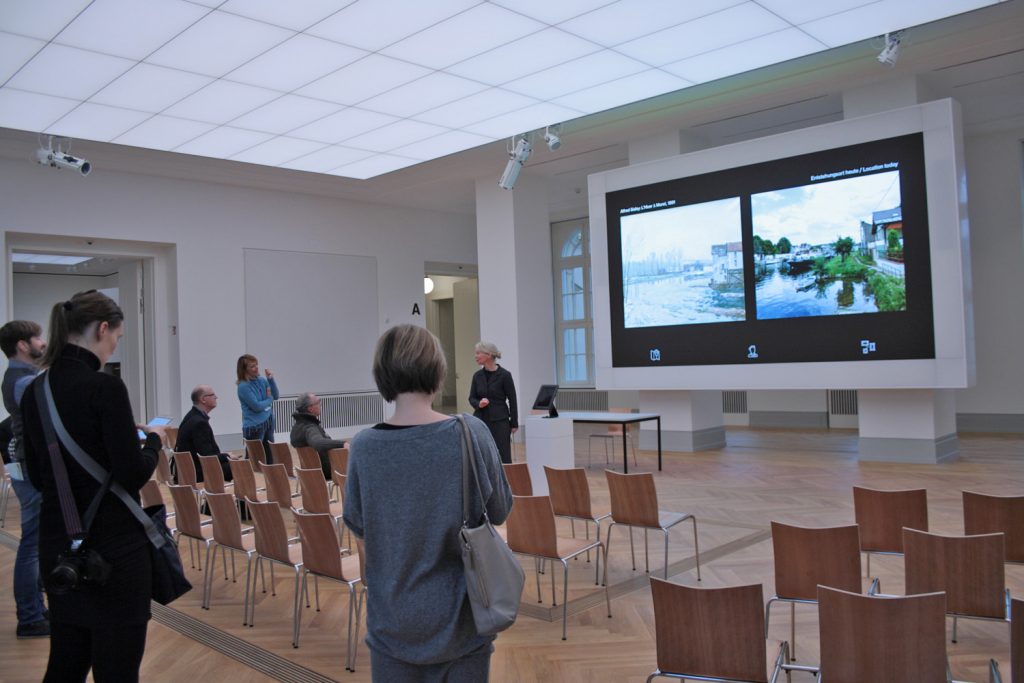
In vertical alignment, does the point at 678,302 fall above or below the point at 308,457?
above

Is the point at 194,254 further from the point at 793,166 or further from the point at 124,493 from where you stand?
the point at 124,493

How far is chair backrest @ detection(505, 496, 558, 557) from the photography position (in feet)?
13.3

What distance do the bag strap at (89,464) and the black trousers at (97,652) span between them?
0.27 metres

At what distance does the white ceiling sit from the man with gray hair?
299cm

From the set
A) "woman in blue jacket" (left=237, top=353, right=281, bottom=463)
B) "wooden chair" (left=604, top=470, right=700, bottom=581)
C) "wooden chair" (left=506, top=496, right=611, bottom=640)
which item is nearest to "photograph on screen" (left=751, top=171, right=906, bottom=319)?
"wooden chair" (left=604, top=470, right=700, bottom=581)

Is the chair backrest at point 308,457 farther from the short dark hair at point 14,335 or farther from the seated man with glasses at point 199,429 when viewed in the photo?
the short dark hair at point 14,335

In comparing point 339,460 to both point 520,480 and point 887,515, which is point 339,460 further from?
point 887,515

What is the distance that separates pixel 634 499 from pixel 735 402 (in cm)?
1012

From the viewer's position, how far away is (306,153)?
9695 mm

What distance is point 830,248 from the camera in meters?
8.80

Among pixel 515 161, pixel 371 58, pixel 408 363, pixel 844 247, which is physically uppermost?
pixel 371 58

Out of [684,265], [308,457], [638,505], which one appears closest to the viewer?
[638,505]

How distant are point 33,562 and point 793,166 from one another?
839 centimetres

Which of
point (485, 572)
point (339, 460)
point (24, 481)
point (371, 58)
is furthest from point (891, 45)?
point (24, 481)
